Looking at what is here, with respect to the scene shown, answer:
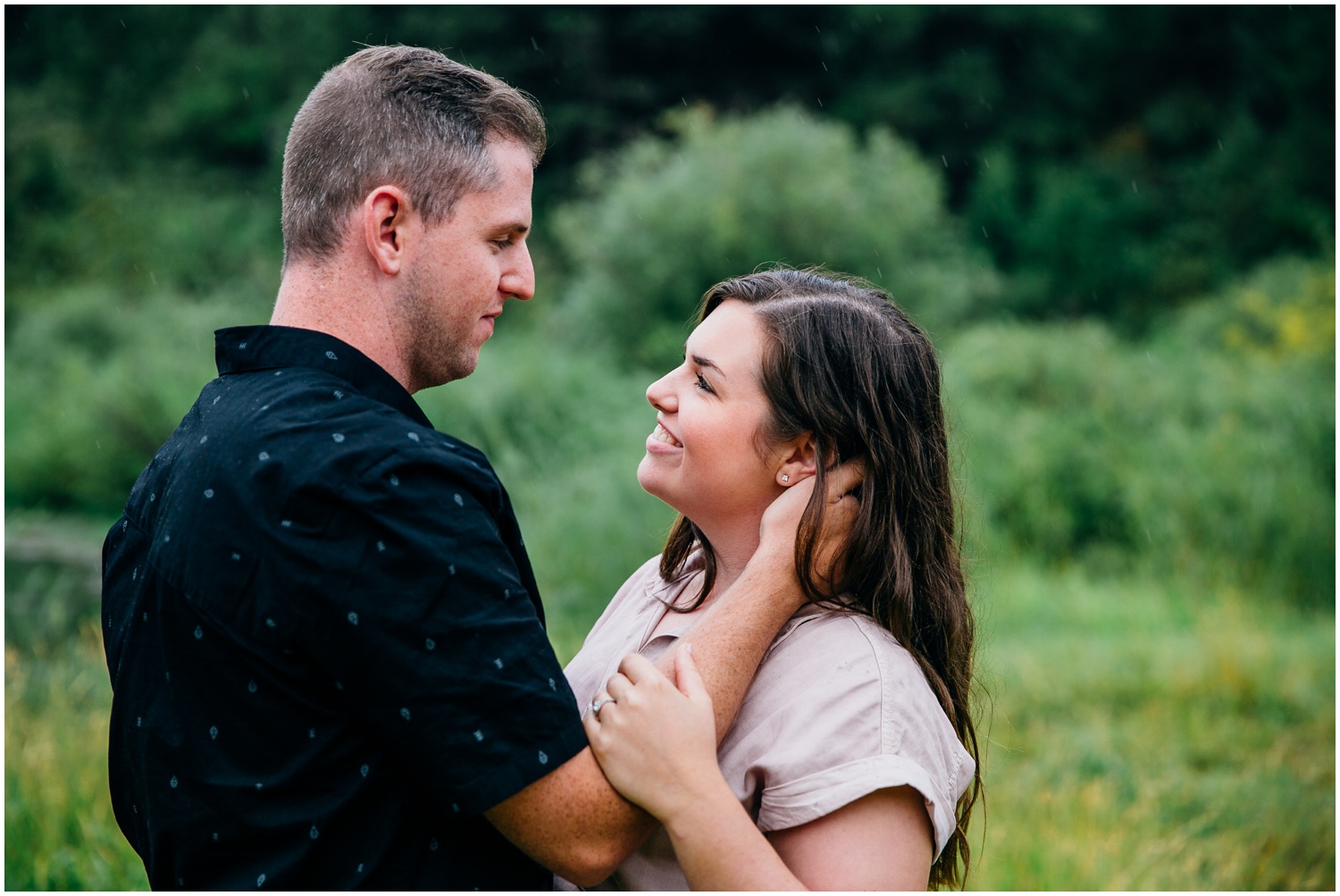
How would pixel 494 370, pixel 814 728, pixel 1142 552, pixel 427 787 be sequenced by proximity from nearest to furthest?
1. pixel 427 787
2. pixel 814 728
3. pixel 1142 552
4. pixel 494 370

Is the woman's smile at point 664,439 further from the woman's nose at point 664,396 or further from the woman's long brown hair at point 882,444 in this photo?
the woman's long brown hair at point 882,444

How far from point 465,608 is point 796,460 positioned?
867 millimetres

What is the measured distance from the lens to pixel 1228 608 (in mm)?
8578

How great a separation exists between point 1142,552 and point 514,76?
19176 mm

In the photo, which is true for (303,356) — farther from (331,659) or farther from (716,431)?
(716,431)

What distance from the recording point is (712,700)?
186cm

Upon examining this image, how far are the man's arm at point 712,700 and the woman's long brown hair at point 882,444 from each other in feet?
0.16

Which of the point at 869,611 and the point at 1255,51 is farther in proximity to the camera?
the point at 1255,51

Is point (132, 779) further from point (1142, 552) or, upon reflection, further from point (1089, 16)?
point (1089, 16)

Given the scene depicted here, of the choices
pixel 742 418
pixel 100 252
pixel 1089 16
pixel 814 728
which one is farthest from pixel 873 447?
pixel 1089 16

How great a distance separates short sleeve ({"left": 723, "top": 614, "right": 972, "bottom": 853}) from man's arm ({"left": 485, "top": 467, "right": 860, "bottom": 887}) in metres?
0.07

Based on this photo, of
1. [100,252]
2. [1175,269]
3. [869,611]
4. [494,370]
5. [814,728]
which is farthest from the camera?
[1175,269]

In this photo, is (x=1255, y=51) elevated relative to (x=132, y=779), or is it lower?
elevated

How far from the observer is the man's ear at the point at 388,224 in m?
1.96
